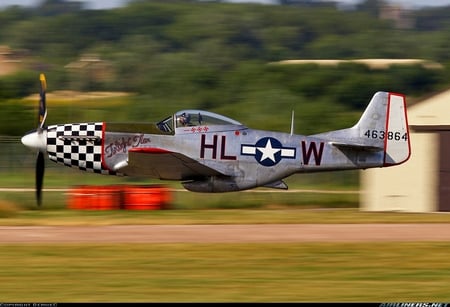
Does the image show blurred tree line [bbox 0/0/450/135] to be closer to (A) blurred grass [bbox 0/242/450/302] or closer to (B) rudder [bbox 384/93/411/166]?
(B) rudder [bbox 384/93/411/166]

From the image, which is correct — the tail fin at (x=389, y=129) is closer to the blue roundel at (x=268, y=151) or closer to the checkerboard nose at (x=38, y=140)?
the blue roundel at (x=268, y=151)

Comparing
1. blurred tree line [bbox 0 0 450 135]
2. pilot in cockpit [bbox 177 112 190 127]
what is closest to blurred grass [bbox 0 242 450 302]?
pilot in cockpit [bbox 177 112 190 127]

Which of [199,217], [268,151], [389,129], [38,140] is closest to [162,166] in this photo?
[199,217]

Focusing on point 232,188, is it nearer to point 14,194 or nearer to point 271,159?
point 271,159

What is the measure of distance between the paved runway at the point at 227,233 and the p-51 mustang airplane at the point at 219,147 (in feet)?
11.1

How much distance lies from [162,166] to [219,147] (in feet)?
4.53

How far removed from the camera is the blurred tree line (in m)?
54.6

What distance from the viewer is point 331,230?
19906 millimetres

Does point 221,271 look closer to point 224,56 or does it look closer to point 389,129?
point 389,129

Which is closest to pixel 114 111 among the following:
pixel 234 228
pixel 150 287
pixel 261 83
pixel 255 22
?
pixel 261 83

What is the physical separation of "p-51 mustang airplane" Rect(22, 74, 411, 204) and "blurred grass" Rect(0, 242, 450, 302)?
6392 millimetres

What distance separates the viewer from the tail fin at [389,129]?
949 inches

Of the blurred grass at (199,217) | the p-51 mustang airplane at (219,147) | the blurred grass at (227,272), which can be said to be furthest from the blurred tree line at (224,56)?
the blurred grass at (227,272)

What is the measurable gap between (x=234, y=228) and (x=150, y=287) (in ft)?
22.6
